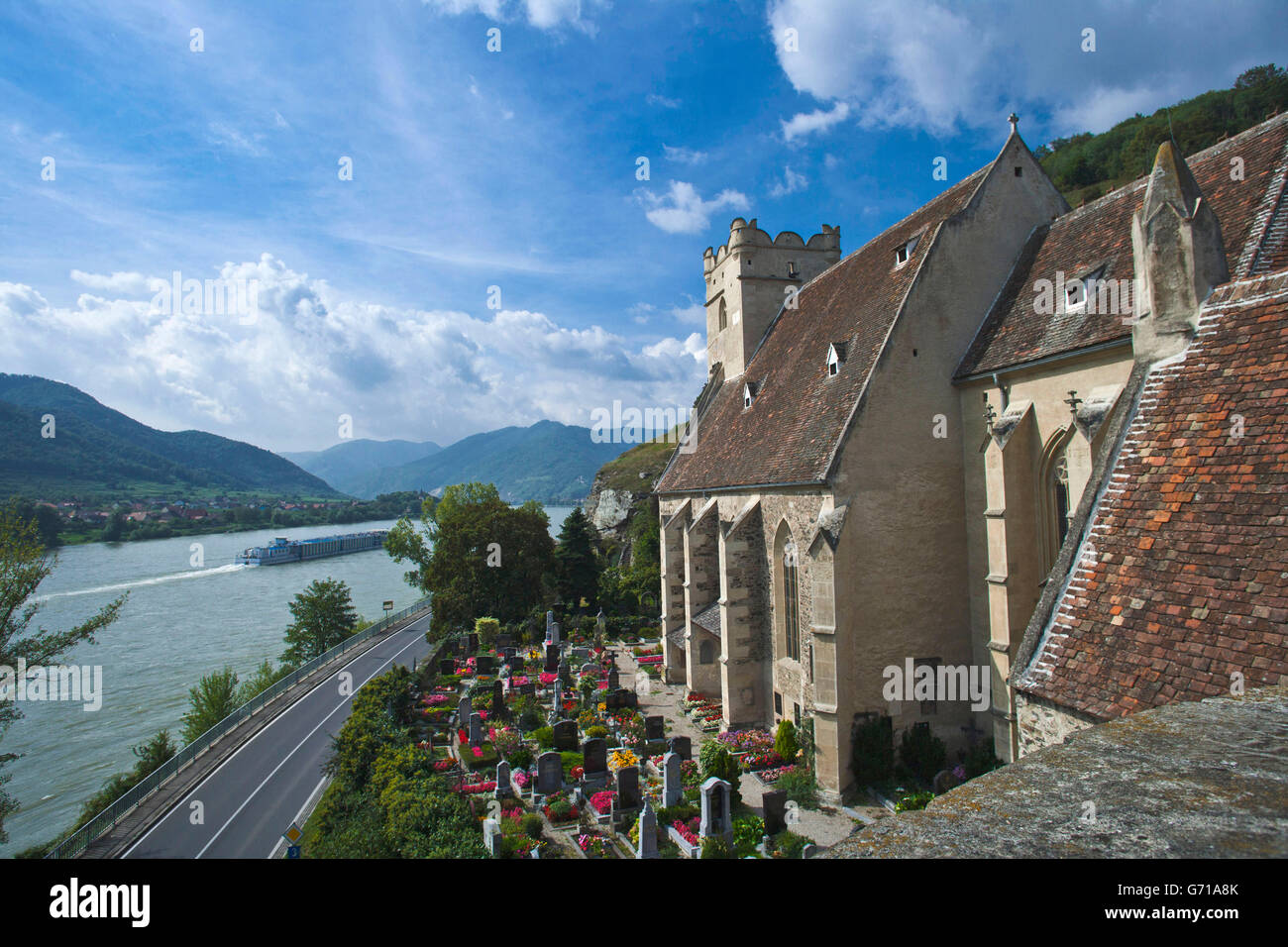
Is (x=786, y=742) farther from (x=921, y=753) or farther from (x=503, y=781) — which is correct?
(x=503, y=781)

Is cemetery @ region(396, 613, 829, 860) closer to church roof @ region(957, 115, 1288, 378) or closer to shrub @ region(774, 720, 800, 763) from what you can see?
shrub @ region(774, 720, 800, 763)

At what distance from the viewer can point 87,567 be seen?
89.2 meters

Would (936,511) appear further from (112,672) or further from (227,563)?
(227,563)

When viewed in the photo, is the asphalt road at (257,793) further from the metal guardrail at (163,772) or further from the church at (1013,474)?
the church at (1013,474)

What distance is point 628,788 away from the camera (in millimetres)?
16922

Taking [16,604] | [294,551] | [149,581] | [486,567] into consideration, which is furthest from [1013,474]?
[294,551]

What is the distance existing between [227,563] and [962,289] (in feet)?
354

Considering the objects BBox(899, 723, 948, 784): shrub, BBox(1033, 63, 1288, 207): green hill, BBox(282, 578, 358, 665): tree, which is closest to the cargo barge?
BBox(282, 578, 358, 665): tree

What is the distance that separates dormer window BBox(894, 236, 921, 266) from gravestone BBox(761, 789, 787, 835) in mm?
14124

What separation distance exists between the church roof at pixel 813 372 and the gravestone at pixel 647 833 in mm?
8250

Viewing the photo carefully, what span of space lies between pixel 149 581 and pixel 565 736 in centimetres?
7497
